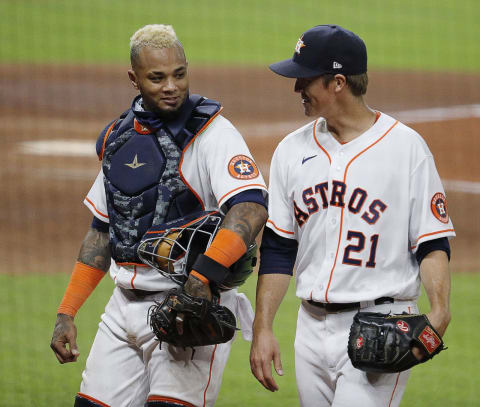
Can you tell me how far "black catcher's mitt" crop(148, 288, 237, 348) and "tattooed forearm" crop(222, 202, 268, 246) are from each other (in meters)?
0.27

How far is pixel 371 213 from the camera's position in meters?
3.20

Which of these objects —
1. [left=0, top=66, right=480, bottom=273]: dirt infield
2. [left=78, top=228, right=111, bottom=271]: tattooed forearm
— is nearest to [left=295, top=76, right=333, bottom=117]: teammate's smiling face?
[left=78, top=228, right=111, bottom=271]: tattooed forearm

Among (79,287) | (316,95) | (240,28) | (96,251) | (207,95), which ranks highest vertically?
(316,95)

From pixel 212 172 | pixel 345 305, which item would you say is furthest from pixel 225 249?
pixel 345 305

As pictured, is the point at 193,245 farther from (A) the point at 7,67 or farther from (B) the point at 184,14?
(B) the point at 184,14

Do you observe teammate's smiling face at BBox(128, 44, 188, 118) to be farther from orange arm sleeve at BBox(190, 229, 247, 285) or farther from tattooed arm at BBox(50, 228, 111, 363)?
tattooed arm at BBox(50, 228, 111, 363)

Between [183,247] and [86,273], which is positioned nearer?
[183,247]

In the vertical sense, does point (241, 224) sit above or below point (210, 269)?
above

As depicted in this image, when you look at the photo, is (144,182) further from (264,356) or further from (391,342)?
(391,342)

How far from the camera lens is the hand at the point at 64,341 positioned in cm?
367

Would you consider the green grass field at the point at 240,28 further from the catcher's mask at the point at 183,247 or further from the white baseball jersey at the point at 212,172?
the catcher's mask at the point at 183,247

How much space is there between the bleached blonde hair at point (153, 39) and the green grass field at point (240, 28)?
49.4 ft

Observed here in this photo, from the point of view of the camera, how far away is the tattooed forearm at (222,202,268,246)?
323 centimetres

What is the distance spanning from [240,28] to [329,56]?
60.6 ft
